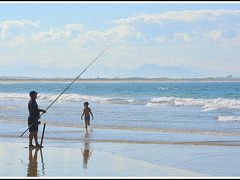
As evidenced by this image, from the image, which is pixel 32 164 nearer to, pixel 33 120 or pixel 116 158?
pixel 116 158

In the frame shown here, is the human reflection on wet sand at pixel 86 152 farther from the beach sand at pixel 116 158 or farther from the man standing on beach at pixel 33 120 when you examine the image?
the man standing on beach at pixel 33 120

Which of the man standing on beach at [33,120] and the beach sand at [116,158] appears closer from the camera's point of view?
the beach sand at [116,158]

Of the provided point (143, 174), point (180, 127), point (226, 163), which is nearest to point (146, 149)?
point (226, 163)

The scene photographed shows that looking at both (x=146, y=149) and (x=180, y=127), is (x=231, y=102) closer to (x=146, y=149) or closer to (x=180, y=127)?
(x=180, y=127)

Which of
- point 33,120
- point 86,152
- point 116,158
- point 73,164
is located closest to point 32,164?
point 73,164

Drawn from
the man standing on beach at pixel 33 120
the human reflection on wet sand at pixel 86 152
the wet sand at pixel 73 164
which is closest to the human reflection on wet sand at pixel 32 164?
the wet sand at pixel 73 164

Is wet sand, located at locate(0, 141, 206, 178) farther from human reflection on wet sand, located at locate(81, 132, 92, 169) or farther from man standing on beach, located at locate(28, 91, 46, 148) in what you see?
man standing on beach, located at locate(28, 91, 46, 148)

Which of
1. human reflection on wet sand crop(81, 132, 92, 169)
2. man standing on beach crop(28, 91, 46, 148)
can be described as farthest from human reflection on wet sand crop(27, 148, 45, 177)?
human reflection on wet sand crop(81, 132, 92, 169)

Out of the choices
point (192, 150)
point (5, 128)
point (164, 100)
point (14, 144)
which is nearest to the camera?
point (192, 150)

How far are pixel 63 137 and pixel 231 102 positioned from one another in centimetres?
2365

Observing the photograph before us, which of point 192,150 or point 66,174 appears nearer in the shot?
point 66,174

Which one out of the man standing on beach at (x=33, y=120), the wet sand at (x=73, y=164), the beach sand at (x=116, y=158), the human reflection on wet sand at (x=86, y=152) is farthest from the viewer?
the man standing on beach at (x=33, y=120)

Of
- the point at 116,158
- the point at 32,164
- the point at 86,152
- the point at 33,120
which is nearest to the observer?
the point at 32,164

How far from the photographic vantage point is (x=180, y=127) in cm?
2094
